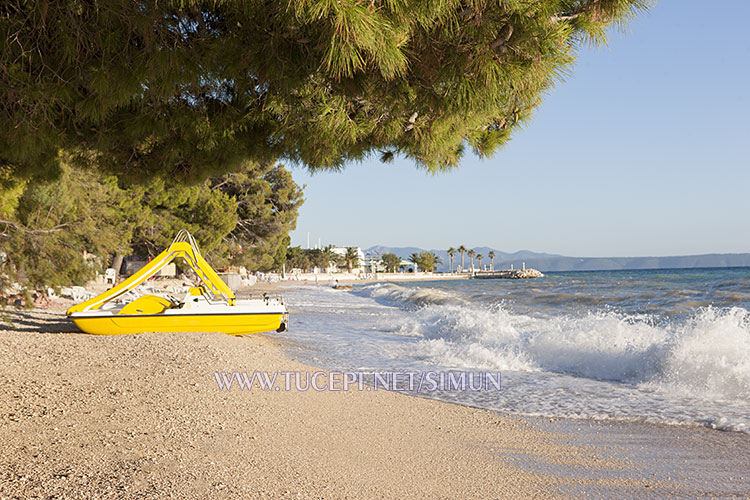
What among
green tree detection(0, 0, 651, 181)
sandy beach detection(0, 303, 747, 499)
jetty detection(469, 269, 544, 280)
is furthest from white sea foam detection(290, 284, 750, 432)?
jetty detection(469, 269, 544, 280)

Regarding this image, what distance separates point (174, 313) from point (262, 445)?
6.31 metres

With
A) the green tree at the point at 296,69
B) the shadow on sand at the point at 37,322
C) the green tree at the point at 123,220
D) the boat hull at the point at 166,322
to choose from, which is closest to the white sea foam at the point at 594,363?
the boat hull at the point at 166,322

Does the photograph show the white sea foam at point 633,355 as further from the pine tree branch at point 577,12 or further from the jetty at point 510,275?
the jetty at point 510,275

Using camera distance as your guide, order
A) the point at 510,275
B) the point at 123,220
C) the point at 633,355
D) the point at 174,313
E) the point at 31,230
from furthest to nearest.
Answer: the point at 510,275, the point at 123,220, the point at 31,230, the point at 174,313, the point at 633,355

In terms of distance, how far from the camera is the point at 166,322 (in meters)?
A: 9.74

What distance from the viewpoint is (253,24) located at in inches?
120

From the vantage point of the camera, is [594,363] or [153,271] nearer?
[594,363]

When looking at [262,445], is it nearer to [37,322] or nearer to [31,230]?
[31,230]

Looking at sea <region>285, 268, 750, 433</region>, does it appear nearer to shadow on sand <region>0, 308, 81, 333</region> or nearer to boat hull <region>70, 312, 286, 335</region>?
boat hull <region>70, 312, 286, 335</region>

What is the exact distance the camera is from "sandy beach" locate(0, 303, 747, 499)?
10.6ft

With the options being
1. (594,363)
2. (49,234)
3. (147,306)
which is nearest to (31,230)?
→ (49,234)

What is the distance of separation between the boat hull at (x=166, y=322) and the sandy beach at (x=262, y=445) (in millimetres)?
3095

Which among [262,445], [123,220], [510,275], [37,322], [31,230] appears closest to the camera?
[262,445]

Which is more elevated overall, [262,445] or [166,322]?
[166,322]
